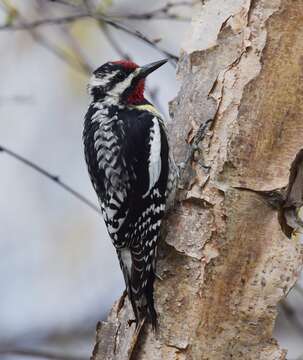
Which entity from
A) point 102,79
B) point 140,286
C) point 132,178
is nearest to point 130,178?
point 132,178

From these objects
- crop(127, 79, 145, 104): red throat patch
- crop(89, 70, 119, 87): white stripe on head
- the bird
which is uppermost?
crop(89, 70, 119, 87): white stripe on head

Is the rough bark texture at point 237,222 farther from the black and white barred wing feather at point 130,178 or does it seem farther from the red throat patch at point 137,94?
the red throat patch at point 137,94

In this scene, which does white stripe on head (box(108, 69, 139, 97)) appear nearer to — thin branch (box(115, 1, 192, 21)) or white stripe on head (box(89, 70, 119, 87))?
white stripe on head (box(89, 70, 119, 87))

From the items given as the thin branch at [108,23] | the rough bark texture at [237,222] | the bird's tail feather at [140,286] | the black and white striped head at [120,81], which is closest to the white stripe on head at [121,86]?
the black and white striped head at [120,81]

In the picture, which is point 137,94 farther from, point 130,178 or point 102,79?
point 130,178

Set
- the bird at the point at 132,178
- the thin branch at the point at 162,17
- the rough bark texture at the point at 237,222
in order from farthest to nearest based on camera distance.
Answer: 1. the thin branch at the point at 162,17
2. the bird at the point at 132,178
3. the rough bark texture at the point at 237,222

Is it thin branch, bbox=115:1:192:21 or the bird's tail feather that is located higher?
thin branch, bbox=115:1:192:21

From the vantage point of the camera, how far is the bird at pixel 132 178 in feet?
11.0

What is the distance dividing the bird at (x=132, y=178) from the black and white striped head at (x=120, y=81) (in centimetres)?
8

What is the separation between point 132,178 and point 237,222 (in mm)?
741

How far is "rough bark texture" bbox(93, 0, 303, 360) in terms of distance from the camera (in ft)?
9.77

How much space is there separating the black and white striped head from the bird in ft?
0.25

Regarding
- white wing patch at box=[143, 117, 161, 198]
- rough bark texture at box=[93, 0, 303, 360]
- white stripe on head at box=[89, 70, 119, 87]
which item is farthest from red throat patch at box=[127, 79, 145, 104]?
rough bark texture at box=[93, 0, 303, 360]

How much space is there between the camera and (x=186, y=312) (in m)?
3.00
